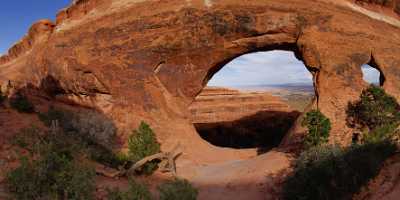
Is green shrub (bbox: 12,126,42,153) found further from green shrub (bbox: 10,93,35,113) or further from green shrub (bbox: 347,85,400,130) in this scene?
green shrub (bbox: 347,85,400,130)

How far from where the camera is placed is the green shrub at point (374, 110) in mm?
12227

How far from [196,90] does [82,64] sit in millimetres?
6064

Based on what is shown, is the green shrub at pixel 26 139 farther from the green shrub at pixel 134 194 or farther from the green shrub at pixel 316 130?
the green shrub at pixel 316 130

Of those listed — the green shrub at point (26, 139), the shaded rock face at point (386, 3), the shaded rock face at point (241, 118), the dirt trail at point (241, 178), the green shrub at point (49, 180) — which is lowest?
the shaded rock face at point (241, 118)

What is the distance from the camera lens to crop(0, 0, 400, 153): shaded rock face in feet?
45.6

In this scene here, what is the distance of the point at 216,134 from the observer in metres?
24.4

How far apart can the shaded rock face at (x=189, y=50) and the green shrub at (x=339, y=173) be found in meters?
4.54

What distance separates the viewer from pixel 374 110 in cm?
1230

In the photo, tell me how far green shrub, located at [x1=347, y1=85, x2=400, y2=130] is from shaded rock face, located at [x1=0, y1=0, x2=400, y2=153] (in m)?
0.58

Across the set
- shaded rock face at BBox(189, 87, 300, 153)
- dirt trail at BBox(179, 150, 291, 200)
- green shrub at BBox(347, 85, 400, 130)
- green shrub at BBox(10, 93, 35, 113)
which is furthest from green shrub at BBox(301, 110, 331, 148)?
green shrub at BBox(10, 93, 35, 113)

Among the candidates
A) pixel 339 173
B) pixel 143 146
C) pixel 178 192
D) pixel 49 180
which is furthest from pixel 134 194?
pixel 143 146

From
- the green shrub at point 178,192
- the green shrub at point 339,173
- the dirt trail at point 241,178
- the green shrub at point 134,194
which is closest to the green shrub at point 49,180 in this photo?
the green shrub at point 134,194

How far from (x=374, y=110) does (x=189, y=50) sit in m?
8.54

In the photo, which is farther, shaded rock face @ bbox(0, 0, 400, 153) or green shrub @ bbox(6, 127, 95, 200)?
shaded rock face @ bbox(0, 0, 400, 153)
